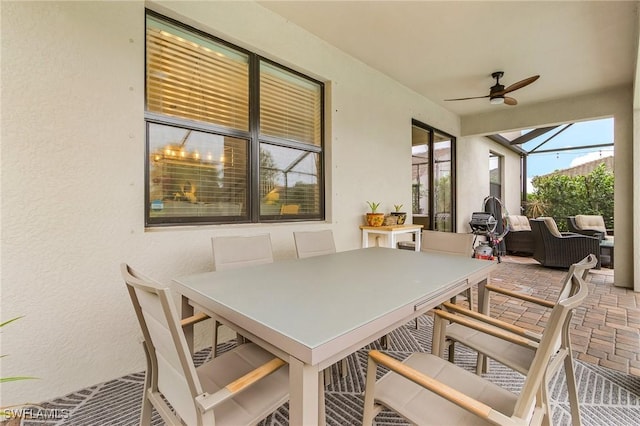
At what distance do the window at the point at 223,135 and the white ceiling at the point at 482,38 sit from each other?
2.30 feet

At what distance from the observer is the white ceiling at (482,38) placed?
267cm

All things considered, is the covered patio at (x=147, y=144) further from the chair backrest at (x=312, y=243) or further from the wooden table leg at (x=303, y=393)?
the wooden table leg at (x=303, y=393)

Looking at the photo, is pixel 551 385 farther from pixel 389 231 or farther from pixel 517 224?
pixel 517 224

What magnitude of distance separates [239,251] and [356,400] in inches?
46.5

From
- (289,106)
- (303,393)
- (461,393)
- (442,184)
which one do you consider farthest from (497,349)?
(442,184)

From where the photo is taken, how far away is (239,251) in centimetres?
199

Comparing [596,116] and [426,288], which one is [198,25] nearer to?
[426,288]

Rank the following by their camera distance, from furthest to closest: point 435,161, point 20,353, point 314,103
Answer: point 435,161 < point 314,103 < point 20,353

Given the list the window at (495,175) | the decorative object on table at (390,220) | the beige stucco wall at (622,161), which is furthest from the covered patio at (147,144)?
the window at (495,175)

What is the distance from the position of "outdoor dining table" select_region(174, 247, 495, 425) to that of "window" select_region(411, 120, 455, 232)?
330 cm

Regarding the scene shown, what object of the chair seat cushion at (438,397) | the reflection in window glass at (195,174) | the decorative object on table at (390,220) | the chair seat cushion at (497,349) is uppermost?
the reflection in window glass at (195,174)

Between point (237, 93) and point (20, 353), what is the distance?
235cm

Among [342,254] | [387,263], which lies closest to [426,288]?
[387,263]

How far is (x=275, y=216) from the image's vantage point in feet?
9.59
